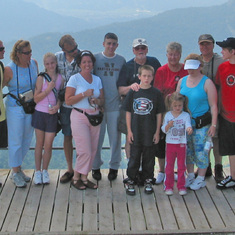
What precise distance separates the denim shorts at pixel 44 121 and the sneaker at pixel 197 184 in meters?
1.86

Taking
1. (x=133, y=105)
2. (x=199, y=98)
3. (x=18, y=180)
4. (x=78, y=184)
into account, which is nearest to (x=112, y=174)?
(x=78, y=184)

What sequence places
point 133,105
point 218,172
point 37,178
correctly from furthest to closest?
point 218,172 → point 37,178 → point 133,105

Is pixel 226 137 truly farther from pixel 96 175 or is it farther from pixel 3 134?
pixel 3 134

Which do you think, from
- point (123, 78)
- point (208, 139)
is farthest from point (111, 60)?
point (208, 139)

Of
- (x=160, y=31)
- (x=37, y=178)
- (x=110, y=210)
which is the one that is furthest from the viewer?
(x=160, y=31)

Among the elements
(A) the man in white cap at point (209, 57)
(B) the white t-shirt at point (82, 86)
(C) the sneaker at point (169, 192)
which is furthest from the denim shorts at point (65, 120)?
(A) the man in white cap at point (209, 57)

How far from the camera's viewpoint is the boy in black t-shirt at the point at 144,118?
13.0ft

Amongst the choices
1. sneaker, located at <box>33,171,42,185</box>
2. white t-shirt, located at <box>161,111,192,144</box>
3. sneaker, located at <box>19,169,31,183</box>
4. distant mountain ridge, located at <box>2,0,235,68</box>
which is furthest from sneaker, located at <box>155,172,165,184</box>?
distant mountain ridge, located at <box>2,0,235,68</box>

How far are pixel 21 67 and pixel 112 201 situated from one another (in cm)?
193

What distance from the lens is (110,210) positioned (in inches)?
148

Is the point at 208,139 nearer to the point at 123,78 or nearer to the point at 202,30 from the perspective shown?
the point at 123,78

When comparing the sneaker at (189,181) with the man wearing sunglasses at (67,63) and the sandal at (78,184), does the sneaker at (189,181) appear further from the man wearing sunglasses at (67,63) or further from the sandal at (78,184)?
the man wearing sunglasses at (67,63)

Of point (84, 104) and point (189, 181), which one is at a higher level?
point (84, 104)

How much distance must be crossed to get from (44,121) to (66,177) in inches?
33.2
